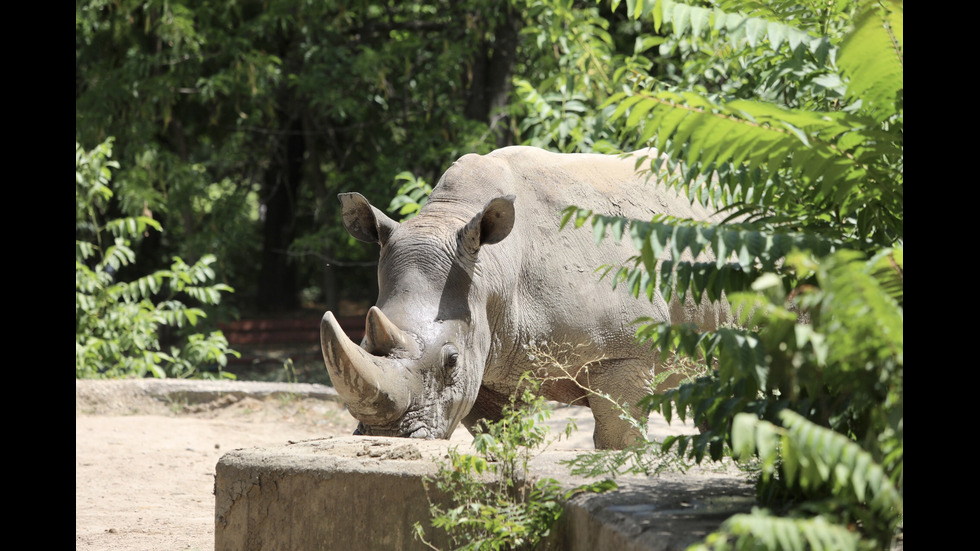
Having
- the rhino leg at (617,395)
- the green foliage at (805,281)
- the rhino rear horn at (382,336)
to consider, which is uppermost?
the green foliage at (805,281)

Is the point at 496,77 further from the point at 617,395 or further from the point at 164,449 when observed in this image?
the point at 617,395

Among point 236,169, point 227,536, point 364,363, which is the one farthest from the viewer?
point 236,169

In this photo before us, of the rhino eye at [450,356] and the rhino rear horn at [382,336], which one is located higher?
the rhino rear horn at [382,336]

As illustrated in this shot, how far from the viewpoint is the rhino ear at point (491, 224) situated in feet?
16.8

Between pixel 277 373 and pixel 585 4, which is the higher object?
pixel 585 4

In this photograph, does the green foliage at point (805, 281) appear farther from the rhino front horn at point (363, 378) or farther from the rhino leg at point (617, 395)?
the rhino leg at point (617, 395)

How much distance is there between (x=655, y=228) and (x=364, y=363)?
2.02m

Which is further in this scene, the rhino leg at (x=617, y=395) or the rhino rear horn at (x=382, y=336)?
the rhino leg at (x=617, y=395)

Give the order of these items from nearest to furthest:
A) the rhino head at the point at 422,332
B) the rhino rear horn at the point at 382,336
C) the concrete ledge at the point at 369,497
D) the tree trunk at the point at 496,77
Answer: the concrete ledge at the point at 369,497 → the rhino head at the point at 422,332 → the rhino rear horn at the point at 382,336 → the tree trunk at the point at 496,77

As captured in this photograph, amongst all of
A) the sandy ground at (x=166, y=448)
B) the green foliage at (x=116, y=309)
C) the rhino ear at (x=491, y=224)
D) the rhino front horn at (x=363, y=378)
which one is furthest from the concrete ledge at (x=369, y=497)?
the green foliage at (x=116, y=309)

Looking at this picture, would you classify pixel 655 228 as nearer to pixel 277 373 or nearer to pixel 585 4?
pixel 585 4

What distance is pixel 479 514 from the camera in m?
3.53
